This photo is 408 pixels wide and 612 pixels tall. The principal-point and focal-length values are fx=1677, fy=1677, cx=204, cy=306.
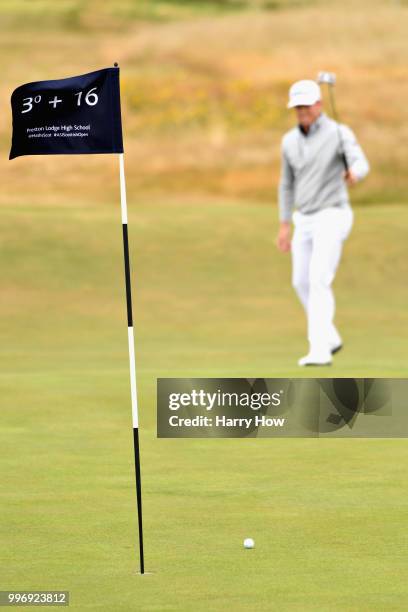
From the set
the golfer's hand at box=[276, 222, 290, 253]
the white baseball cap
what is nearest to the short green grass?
the golfer's hand at box=[276, 222, 290, 253]

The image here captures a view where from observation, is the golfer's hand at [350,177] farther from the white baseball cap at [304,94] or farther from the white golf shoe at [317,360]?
the white golf shoe at [317,360]

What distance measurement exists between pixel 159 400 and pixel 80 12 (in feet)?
122

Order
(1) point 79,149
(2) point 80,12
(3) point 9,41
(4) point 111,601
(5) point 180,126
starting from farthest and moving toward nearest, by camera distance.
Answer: (2) point 80,12 < (3) point 9,41 < (5) point 180,126 < (1) point 79,149 < (4) point 111,601

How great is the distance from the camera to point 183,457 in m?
8.71

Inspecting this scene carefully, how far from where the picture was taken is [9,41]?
3891 cm

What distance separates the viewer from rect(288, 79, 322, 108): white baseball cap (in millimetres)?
12719

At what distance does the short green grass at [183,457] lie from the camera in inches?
227

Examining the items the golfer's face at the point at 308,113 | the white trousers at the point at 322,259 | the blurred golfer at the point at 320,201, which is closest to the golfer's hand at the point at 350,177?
the blurred golfer at the point at 320,201

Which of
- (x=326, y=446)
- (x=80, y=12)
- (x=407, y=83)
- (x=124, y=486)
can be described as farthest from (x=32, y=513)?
(x=80, y=12)

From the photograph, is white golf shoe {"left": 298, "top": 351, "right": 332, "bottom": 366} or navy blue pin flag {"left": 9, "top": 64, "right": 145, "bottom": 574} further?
white golf shoe {"left": 298, "top": 351, "right": 332, "bottom": 366}

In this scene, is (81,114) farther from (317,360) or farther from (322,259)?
(322,259)

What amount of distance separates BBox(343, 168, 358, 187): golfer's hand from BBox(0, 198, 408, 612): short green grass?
142cm

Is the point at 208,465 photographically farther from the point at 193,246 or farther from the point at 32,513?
the point at 193,246

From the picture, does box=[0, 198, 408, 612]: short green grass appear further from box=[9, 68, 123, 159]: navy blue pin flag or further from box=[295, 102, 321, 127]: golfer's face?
box=[295, 102, 321, 127]: golfer's face
